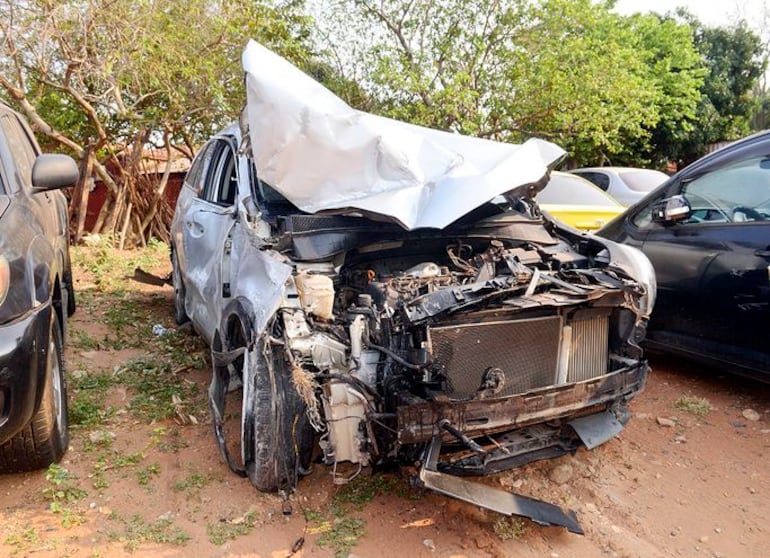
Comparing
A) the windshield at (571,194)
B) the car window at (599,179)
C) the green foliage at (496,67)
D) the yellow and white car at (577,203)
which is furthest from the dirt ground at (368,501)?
the green foliage at (496,67)

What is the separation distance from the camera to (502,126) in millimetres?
11758

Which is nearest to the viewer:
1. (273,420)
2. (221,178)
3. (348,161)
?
(273,420)

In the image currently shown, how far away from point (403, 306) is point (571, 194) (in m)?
5.50

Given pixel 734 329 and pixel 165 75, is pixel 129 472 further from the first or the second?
pixel 165 75

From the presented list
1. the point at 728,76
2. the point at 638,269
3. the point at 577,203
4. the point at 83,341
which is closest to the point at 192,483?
the point at 83,341

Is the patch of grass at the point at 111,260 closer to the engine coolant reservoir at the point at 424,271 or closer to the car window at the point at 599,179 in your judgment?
the engine coolant reservoir at the point at 424,271

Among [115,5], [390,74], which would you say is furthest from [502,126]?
[115,5]

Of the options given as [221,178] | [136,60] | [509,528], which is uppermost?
[136,60]

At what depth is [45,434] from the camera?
3.03 metres

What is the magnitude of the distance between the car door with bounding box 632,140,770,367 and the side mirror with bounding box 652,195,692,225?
2.7 inches

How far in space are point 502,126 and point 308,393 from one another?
1005 cm

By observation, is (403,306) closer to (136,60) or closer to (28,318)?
(28,318)

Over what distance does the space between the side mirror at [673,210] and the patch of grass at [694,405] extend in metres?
1.29

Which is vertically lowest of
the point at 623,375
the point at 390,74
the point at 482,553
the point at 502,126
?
the point at 482,553
